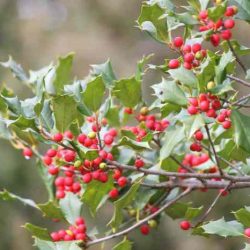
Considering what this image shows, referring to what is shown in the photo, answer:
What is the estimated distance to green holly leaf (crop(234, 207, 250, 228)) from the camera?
1327mm

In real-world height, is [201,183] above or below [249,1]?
below

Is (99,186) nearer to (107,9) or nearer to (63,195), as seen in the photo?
(63,195)

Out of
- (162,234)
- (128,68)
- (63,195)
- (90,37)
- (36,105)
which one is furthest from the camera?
(90,37)

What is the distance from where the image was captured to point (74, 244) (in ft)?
4.60

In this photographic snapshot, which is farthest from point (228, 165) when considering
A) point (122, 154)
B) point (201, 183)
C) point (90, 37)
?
point (90, 37)

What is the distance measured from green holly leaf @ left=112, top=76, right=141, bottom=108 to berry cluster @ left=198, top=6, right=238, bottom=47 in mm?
218

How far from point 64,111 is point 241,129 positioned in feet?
1.23

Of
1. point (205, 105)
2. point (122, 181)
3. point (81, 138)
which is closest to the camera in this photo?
point (205, 105)

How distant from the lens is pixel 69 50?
6.16m

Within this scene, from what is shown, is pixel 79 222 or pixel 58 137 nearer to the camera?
pixel 58 137

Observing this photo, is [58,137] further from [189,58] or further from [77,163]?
[189,58]

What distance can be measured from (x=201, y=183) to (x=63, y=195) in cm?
36

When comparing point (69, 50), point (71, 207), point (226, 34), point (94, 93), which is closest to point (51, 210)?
point (71, 207)

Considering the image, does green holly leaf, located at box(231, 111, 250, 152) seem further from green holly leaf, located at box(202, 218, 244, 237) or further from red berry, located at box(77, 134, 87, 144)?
red berry, located at box(77, 134, 87, 144)
